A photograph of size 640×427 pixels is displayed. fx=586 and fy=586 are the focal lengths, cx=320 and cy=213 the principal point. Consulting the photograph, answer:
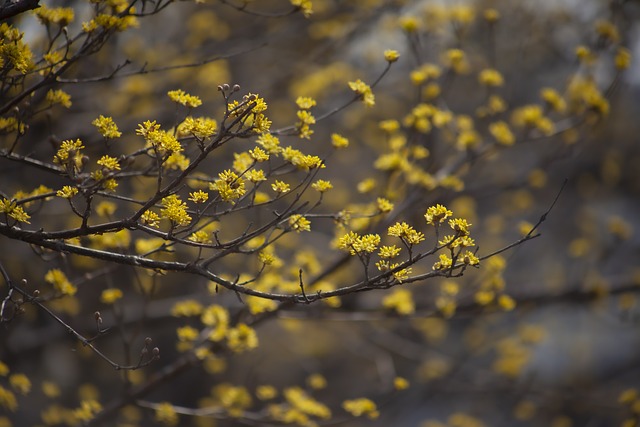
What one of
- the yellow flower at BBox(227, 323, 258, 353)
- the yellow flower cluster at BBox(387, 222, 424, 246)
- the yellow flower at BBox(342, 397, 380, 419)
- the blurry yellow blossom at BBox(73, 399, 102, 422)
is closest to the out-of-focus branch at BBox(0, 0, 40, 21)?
the yellow flower cluster at BBox(387, 222, 424, 246)

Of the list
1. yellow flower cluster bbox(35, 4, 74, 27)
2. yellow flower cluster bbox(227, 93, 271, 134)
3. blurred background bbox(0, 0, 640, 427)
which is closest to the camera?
yellow flower cluster bbox(227, 93, 271, 134)

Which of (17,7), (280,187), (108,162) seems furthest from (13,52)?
(280,187)

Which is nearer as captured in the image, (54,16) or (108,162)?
(108,162)

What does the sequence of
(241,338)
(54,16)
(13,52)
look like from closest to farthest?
(13,52)
(54,16)
(241,338)

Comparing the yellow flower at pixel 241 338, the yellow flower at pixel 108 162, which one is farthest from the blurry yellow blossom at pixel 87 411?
the yellow flower at pixel 108 162

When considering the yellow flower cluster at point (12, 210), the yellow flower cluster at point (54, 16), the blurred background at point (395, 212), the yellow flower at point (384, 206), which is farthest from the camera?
the blurred background at point (395, 212)

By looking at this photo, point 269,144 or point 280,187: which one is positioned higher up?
point 269,144

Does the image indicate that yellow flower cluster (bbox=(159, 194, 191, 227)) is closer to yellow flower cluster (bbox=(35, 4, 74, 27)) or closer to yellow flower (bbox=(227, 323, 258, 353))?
yellow flower cluster (bbox=(35, 4, 74, 27))

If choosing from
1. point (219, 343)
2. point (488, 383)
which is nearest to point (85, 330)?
point (219, 343)

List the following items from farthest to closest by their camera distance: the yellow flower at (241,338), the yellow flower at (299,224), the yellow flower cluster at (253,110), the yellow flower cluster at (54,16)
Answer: the yellow flower at (241,338), the yellow flower cluster at (54,16), the yellow flower at (299,224), the yellow flower cluster at (253,110)

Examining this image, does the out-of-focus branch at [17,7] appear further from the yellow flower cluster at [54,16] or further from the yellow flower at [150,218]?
the yellow flower at [150,218]

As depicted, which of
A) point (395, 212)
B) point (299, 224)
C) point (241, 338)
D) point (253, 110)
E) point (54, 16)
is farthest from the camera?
point (395, 212)

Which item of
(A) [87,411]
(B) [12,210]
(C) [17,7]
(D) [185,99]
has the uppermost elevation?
(C) [17,7]

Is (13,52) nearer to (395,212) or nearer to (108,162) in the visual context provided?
(108,162)
